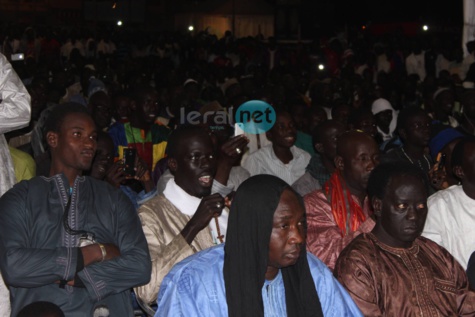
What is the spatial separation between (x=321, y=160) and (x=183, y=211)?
2.18 metres

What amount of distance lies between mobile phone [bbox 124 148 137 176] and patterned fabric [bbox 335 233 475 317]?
1885mm

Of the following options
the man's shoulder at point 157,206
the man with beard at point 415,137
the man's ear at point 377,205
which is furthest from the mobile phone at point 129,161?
the man with beard at point 415,137

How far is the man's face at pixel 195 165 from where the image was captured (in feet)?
14.6

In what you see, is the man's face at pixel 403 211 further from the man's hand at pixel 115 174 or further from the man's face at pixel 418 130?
the man's face at pixel 418 130

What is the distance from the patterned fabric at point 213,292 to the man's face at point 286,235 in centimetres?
19

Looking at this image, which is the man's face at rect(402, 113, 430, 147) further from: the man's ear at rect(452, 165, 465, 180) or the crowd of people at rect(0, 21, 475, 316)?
the man's ear at rect(452, 165, 465, 180)

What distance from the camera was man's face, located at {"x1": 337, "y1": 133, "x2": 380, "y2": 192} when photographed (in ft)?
16.3

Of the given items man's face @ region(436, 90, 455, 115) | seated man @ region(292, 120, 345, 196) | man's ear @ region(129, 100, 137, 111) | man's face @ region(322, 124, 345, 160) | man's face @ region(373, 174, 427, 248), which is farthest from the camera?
man's face @ region(436, 90, 455, 115)

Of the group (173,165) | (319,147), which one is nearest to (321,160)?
(319,147)

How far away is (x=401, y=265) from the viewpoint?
12.4 feet

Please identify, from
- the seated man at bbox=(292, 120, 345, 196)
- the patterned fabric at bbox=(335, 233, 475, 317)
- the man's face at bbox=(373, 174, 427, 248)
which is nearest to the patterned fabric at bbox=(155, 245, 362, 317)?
the patterned fabric at bbox=(335, 233, 475, 317)

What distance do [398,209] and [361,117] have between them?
392 centimetres

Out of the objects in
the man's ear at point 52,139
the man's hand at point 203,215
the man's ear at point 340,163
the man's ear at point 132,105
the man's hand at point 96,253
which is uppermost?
the man's ear at point 132,105

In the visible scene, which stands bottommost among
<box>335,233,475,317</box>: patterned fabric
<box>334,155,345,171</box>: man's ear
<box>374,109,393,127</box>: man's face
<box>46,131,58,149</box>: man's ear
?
<box>335,233,475,317</box>: patterned fabric
